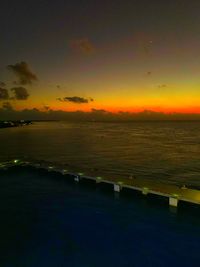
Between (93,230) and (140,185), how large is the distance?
11.2 meters

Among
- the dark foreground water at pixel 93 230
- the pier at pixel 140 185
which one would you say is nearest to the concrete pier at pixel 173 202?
the pier at pixel 140 185

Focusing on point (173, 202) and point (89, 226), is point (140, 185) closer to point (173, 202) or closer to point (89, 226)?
point (173, 202)

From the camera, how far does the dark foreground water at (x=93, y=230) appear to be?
21.5 m

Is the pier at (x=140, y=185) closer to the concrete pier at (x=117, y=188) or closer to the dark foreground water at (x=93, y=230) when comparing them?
the concrete pier at (x=117, y=188)

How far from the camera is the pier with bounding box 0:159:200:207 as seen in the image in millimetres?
30031

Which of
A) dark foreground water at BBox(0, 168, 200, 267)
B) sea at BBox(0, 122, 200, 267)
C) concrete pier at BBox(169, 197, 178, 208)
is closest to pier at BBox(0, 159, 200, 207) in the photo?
concrete pier at BBox(169, 197, 178, 208)

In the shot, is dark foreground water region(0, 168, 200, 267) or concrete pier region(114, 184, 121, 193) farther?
concrete pier region(114, 184, 121, 193)

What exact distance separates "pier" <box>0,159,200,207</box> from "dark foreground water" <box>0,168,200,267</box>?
1047 millimetres

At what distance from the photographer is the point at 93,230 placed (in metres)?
26.0

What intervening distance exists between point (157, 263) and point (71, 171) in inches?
1011

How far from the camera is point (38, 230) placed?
85.6ft

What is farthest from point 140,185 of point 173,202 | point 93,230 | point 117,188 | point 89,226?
point 93,230

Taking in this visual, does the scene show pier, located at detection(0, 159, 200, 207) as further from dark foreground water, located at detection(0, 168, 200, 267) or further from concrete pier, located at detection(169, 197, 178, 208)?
dark foreground water, located at detection(0, 168, 200, 267)

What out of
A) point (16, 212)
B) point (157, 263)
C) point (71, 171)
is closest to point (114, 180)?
point (71, 171)
